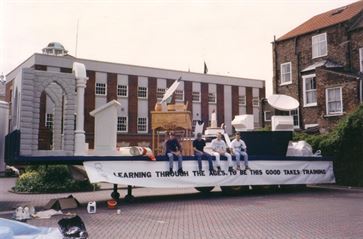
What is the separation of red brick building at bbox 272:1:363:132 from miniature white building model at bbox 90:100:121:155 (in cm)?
1800

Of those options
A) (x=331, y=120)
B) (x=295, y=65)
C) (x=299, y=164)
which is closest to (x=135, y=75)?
(x=295, y=65)

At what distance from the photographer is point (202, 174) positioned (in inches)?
635

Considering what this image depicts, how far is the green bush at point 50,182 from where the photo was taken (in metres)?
19.9

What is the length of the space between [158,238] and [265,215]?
4.29 m

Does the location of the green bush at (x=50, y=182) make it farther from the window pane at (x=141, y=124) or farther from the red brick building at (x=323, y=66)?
the window pane at (x=141, y=124)

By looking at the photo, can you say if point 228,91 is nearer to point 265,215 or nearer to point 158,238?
point 265,215

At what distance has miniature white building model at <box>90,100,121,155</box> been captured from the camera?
15.1 m

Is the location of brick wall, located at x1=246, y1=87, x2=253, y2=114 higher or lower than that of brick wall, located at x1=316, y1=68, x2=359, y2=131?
higher

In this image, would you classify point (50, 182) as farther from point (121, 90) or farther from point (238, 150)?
point (121, 90)

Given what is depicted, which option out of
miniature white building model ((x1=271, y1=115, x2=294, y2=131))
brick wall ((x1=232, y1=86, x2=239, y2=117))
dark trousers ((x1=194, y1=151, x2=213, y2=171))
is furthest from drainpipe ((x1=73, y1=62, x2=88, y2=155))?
brick wall ((x1=232, y1=86, x2=239, y2=117))

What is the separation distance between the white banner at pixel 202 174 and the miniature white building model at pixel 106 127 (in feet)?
2.95

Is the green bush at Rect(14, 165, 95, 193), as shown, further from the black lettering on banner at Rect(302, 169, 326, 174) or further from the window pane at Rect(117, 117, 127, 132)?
the window pane at Rect(117, 117, 127, 132)

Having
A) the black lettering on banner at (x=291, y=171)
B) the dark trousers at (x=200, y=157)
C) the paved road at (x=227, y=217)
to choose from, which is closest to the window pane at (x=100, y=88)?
the paved road at (x=227, y=217)

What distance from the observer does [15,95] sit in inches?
612
